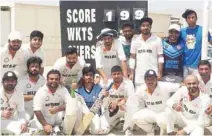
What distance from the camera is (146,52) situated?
7234 mm

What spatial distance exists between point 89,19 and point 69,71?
1.59 meters

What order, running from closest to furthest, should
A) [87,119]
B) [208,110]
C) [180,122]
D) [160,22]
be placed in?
[208,110], [180,122], [87,119], [160,22]

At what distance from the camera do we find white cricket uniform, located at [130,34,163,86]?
719cm

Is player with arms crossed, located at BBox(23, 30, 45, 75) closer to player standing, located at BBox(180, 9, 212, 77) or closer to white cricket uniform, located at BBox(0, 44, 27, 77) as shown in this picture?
white cricket uniform, located at BBox(0, 44, 27, 77)

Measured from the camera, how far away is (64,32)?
28.0 ft

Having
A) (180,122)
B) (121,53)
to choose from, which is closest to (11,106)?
(121,53)

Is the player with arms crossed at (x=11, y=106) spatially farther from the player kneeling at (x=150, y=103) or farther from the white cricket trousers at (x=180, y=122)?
the white cricket trousers at (x=180, y=122)

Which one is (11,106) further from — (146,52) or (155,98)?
(146,52)

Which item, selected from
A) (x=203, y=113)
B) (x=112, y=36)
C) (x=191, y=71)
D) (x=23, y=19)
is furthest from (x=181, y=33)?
(x=23, y=19)

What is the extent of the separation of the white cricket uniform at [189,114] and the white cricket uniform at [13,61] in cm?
267

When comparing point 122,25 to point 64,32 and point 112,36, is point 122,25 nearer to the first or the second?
point 112,36

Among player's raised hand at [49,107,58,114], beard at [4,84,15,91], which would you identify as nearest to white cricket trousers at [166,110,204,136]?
player's raised hand at [49,107,58,114]

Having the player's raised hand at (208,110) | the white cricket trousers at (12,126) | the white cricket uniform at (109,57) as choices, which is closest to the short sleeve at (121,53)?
the white cricket uniform at (109,57)

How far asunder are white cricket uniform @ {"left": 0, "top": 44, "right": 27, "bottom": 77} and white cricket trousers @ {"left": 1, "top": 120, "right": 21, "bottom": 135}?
113 cm
